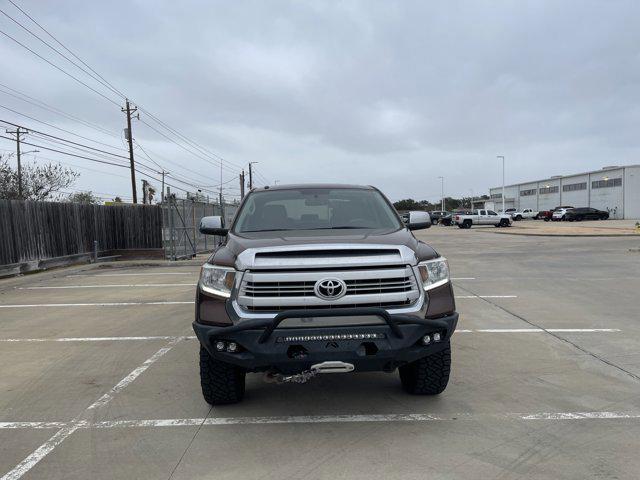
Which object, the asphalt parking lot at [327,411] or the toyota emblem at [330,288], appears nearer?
the asphalt parking lot at [327,411]

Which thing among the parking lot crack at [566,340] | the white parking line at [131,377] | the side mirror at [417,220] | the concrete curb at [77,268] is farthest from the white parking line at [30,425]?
the concrete curb at [77,268]

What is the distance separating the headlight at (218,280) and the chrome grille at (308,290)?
0.39ft

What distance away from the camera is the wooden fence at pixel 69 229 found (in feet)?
44.9

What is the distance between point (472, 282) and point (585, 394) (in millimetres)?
7114

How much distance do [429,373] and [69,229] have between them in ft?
49.9

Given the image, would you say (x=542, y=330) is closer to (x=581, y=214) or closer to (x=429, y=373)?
(x=429, y=373)

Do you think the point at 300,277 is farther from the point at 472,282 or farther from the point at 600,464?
the point at 472,282

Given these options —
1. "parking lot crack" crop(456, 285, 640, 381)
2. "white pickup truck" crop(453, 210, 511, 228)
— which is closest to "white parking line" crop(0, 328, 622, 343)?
"parking lot crack" crop(456, 285, 640, 381)

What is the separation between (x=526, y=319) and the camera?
752 cm

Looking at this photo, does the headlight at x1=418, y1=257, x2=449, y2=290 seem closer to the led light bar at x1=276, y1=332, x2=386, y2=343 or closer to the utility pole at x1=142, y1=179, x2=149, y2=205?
the led light bar at x1=276, y1=332, x2=386, y2=343

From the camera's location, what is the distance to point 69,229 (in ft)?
53.9

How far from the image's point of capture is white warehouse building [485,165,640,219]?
63.8m

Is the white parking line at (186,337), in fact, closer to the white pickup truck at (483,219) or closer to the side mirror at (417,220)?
the side mirror at (417,220)

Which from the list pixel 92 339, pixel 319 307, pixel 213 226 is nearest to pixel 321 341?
pixel 319 307
